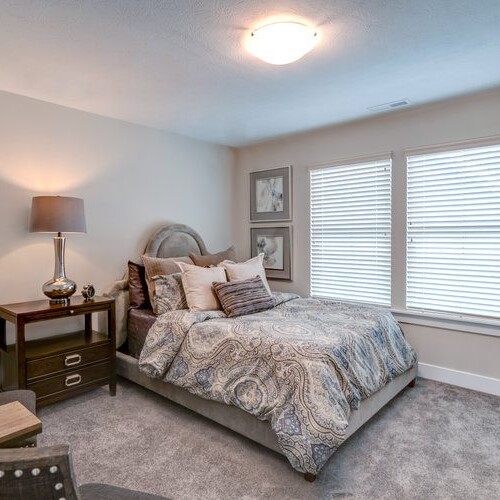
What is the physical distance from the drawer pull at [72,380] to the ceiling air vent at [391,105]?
3.31 m

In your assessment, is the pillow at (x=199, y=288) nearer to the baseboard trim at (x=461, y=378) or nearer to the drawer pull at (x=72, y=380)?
the drawer pull at (x=72, y=380)

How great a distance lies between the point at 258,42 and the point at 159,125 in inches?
78.2

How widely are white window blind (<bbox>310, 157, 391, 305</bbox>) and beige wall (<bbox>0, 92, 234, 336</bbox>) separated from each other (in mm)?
1340

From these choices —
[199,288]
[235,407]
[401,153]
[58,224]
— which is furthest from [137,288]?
[401,153]

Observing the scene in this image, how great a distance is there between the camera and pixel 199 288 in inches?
120

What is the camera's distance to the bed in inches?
83.7

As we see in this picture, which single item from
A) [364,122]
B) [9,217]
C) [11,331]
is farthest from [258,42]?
[11,331]

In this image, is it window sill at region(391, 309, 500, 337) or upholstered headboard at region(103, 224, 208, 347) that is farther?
upholstered headboard at region(103, 224, 208, 347)

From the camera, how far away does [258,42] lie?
78.9 inches

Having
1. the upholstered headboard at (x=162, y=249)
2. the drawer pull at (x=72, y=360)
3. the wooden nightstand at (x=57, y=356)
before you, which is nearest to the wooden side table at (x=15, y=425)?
the wooden nightstand at (x=57, y=356)

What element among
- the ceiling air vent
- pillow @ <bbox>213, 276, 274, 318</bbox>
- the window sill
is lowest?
the window sill

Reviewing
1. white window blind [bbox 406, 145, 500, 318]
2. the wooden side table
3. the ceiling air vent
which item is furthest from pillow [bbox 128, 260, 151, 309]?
the ceiling air vent

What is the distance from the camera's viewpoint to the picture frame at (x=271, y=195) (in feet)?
13.9

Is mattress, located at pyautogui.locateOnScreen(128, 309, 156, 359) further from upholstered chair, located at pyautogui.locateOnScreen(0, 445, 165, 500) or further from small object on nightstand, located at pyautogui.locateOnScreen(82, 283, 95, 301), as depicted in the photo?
upholstered chair, located at pyautogui.locateOnScreen(0, 445, 165, 500)
